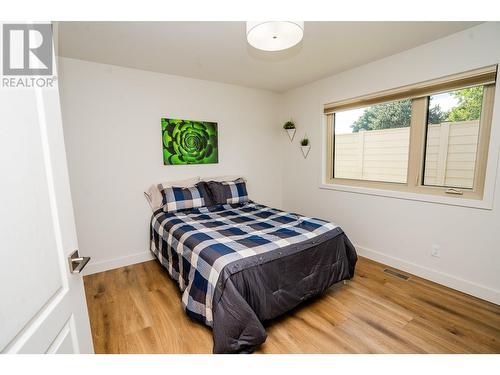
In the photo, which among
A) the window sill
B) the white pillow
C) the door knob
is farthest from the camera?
the white pillow

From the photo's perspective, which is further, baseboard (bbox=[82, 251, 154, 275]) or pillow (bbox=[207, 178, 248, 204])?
pillow (bbox=[207, 178, 248, 204])

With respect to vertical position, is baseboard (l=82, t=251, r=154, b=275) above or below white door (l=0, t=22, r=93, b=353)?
below

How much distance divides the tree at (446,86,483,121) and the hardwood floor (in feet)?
5.31

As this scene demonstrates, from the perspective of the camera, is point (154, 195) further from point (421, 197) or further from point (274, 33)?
point (421, 197)

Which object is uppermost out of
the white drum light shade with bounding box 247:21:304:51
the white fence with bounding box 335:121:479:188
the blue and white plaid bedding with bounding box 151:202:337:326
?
the white drum light shade with bounding box 247:21:304:51

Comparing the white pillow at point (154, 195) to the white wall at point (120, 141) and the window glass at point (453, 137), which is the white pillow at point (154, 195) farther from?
the window glass at point (453, 137)

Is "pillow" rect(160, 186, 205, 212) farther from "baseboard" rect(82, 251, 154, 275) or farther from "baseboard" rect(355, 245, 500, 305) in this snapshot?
"baseboard" rect(355, 245, 500, 305)

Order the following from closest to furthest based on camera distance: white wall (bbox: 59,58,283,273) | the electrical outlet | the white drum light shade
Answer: the white drum light shade, the electrical outlet, white wall (bbox: 59,58,283,273)

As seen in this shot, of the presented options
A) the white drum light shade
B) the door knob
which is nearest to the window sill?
the white drum light shade

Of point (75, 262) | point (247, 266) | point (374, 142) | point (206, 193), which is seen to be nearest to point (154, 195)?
point (206, 193)

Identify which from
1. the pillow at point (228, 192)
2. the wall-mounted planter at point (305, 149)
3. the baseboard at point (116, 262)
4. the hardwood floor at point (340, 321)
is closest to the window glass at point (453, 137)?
the hardwood floor at point (340, 321)

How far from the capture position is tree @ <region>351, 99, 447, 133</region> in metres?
2.37

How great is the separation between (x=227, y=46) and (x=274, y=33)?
87cm
